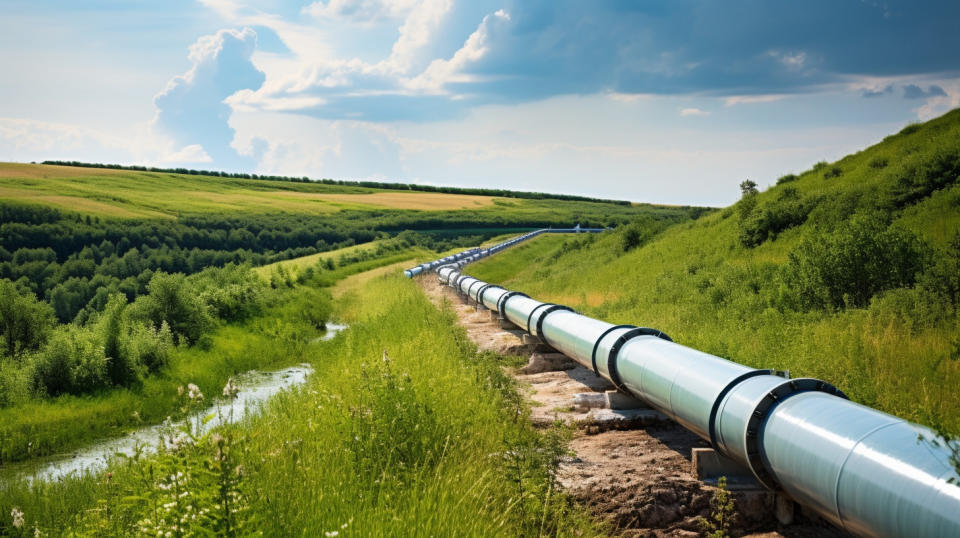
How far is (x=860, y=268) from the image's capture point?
41.3ft

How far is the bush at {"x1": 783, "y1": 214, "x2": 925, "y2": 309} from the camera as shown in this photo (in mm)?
12523

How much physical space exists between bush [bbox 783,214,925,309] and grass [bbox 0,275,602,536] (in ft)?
21.5

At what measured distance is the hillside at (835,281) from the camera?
8.55 metres

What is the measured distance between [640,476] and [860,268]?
8179 mm

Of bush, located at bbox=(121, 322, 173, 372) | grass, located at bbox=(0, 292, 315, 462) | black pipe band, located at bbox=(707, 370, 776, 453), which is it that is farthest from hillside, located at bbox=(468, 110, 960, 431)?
bush, located at bbox=(121, 322, 173, 372)

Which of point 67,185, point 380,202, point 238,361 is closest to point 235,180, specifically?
point 380,202

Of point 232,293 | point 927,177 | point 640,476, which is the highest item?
point 927,177

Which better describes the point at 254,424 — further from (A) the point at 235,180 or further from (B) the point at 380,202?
(A) the point at 235,180

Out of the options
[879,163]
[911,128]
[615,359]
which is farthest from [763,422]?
[911,128]

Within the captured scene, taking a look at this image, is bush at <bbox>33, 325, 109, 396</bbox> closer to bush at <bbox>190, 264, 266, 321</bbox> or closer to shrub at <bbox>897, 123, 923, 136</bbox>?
bush at <bbox>190, 264, 266, 321</bbox>

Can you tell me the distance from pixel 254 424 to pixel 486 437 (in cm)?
Answer: 365

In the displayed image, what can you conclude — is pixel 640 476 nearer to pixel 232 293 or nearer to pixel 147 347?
pixel 147 347

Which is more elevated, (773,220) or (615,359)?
(773,220)

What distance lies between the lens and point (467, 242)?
82.8 metres
